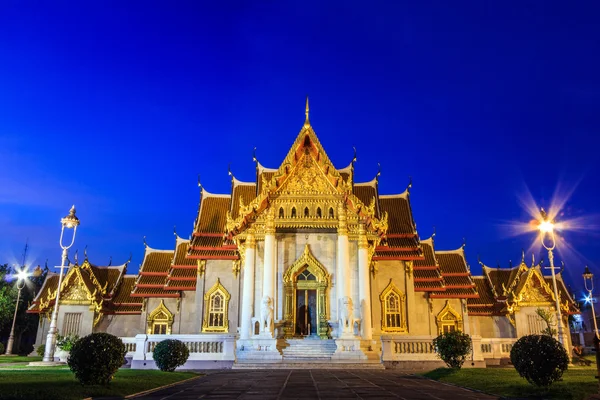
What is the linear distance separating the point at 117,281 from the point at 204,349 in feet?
49.8

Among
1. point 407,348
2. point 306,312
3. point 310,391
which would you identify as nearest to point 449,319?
point 407,348

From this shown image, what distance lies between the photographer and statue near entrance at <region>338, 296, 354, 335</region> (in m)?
22.6

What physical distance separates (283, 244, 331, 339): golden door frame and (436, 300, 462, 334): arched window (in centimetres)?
982

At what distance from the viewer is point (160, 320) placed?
3041cm

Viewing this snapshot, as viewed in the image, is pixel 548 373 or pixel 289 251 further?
pixel 289 251

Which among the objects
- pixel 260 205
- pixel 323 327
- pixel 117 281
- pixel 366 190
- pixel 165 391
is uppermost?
pixel 366 190

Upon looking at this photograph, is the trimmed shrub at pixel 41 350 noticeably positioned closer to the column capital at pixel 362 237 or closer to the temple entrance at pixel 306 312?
the temple entrance at pixel 306 312

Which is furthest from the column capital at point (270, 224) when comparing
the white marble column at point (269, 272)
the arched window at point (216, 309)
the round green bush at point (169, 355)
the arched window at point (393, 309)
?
the round green bush at point (169, 355)

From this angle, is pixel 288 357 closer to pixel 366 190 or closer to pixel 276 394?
pixel 276 394

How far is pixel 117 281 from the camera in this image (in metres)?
34.4

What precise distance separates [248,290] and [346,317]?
523cm

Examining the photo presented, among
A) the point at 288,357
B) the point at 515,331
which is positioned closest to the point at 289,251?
the point at 288,357

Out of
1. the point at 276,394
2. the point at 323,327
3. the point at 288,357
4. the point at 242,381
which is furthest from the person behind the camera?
the point at 323,327

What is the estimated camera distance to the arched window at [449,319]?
30625 millimetres
